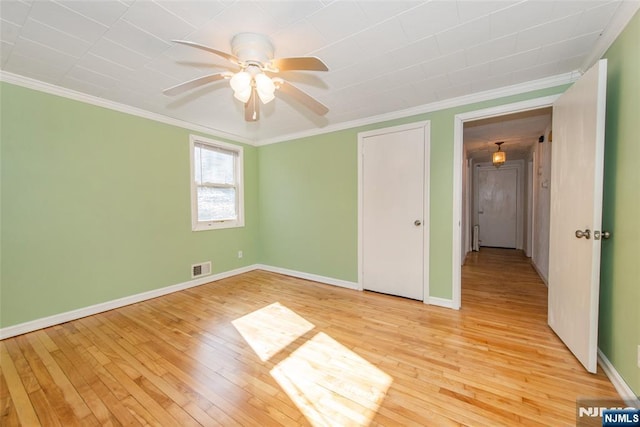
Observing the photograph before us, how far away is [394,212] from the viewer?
3.22m

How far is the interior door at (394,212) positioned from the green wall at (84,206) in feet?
8.34

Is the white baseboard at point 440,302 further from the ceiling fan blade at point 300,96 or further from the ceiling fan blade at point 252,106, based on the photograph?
the ceiling fan blade at point 252,106

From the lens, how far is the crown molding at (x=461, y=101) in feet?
7.67

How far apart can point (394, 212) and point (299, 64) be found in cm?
219

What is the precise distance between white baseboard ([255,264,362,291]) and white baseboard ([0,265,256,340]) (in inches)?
35.6

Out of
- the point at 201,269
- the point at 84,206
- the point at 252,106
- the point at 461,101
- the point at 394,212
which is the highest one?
the point at 461,101

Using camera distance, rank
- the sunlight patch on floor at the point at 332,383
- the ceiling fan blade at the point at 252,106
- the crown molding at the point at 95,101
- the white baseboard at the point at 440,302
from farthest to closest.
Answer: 1. the white baseboard at the point at 440,302
2. the crown molding at the point at 95,101
3. the ceiling fan blade at the point at 252,106
4. the sunlight patch on floor at the point at 332,383

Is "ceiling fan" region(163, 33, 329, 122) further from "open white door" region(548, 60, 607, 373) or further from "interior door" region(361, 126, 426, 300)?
Result: "open white door" region(548, 60, 607, 373)

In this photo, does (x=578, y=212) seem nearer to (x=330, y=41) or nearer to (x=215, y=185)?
(x=330, y=41)

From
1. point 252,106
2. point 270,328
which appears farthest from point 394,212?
point 252,106

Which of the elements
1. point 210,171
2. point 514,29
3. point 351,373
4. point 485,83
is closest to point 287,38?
point 514,29

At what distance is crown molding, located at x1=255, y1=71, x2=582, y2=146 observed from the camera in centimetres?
234

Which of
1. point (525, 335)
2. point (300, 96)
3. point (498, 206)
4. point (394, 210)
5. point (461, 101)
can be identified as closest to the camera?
point (300, 96)

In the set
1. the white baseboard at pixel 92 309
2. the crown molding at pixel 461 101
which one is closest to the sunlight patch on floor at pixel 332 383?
the white baseboard at pixel 92 309
